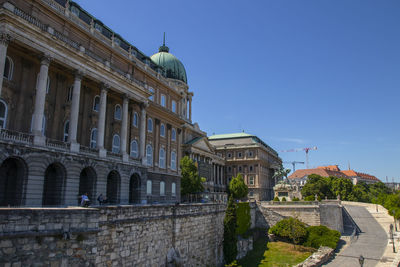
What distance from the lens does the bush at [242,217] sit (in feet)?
152

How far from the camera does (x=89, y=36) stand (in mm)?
36344

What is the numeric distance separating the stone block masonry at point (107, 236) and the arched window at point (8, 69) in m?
15.6

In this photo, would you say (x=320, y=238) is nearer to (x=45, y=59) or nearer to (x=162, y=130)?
(x=162, y=130)

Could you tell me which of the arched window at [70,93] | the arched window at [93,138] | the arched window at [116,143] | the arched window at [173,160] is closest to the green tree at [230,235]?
the arched window at [173,160]

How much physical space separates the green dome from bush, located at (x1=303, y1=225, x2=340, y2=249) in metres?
46.6

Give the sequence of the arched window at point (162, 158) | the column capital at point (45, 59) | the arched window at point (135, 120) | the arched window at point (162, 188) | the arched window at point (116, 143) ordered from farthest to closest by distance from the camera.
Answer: the arched window at point (162, 158) → the arched window at point (162, 188) → the arched window at point (135, 120) → the arched window at point (116, 143) → the column capital at point (45, 59)

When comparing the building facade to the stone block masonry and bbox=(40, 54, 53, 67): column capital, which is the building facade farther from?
bbox=(40, 54, 53, 67): column capital

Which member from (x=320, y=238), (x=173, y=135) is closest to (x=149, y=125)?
(x=173, y=135)

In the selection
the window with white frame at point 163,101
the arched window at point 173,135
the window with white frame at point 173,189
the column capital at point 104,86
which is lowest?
the window with white frame at point 173,189

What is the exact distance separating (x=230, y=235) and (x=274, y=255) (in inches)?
428

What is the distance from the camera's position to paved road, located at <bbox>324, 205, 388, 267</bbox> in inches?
1563

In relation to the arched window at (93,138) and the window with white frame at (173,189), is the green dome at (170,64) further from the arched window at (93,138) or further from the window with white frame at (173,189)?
the arched window at (93,138)

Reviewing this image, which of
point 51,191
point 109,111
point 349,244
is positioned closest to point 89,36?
point 109,111

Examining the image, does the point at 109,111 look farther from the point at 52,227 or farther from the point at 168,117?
the point at 52,227
